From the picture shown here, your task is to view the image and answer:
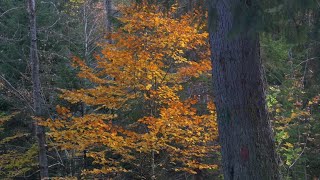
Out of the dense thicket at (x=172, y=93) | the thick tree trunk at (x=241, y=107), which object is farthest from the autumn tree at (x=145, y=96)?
the thick tree trunk at (x=241, y=107)

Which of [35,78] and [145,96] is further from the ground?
[35,78]

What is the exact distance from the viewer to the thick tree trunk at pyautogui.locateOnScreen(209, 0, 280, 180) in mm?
4188

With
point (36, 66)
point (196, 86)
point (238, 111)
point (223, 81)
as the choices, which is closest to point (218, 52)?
point (223, 81)

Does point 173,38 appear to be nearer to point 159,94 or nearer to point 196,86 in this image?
point 159,94

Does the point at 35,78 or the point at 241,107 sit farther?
the point at 35,78

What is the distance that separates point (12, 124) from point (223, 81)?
1147 centimetres

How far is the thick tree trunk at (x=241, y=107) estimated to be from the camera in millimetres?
4188

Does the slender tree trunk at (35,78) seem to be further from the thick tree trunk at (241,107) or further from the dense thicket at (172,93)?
the thick tree trunk at (241,107)

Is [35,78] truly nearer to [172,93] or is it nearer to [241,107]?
[172,93]

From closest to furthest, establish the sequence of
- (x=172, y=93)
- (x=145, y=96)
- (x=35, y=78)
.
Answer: (x=172, y=93) < (x=145, y=96) < (x=35, y=78)

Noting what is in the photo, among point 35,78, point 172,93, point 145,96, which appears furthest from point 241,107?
point 35,78

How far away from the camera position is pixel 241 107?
4.19 metres

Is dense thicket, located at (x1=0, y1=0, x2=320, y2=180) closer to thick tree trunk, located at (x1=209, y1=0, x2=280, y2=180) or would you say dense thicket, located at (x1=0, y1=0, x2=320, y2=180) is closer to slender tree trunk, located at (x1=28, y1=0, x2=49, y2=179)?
thick tree trunk, located at (x1=209, y1=0, x2=280, y2=180)

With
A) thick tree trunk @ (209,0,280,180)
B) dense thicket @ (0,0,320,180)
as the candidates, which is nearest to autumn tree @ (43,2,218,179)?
dense thicket @ (0,0,320,180)
